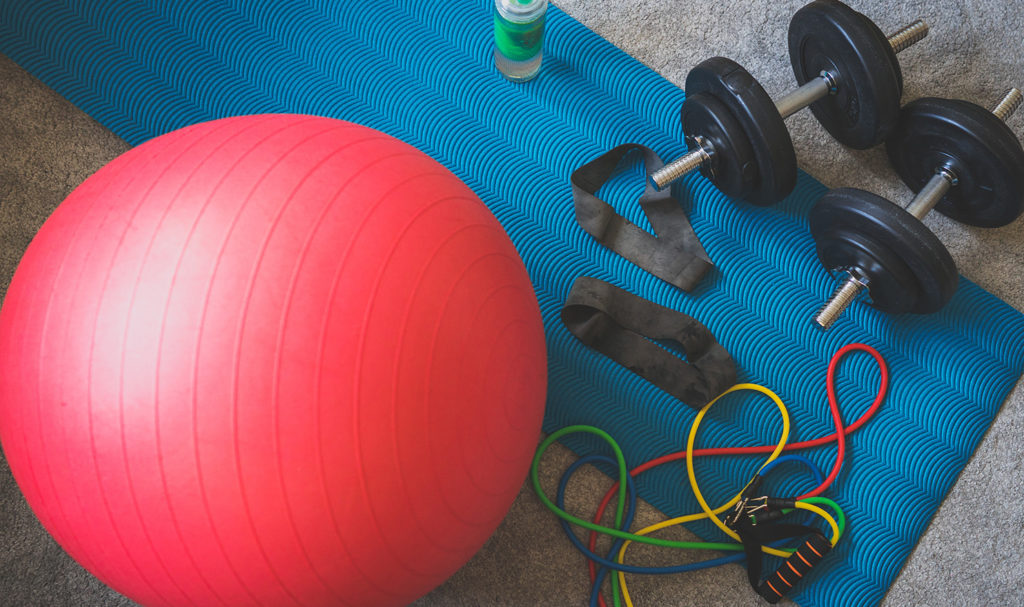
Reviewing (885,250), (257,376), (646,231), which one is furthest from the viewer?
(646,231)

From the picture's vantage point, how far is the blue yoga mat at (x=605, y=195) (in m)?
1.57

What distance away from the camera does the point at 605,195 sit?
1.67 m

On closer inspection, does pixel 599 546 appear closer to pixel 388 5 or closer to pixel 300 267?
pixel 300 267

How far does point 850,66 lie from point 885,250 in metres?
0.38

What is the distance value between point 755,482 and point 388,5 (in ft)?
4.35

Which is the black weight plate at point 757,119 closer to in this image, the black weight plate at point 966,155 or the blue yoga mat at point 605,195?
the blue yoga mat at point 605,195

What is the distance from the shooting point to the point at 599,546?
1569mm

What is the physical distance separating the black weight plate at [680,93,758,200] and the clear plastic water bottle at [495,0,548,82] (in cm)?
34

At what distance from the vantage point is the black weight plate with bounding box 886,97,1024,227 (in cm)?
145

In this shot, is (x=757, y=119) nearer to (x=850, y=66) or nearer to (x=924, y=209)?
(x=850, y=66)

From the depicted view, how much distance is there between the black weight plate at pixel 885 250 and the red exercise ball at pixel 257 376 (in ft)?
2.51

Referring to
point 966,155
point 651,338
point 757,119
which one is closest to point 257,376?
point 651,338

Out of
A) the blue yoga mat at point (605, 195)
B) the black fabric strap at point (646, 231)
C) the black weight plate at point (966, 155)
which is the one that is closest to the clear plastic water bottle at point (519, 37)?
the blue yoga mat at point (605, 195)

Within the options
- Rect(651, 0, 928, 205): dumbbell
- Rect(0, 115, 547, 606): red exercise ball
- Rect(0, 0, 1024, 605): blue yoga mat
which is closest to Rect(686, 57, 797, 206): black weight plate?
Rect(651, 0, 928, 205): dumbbell
